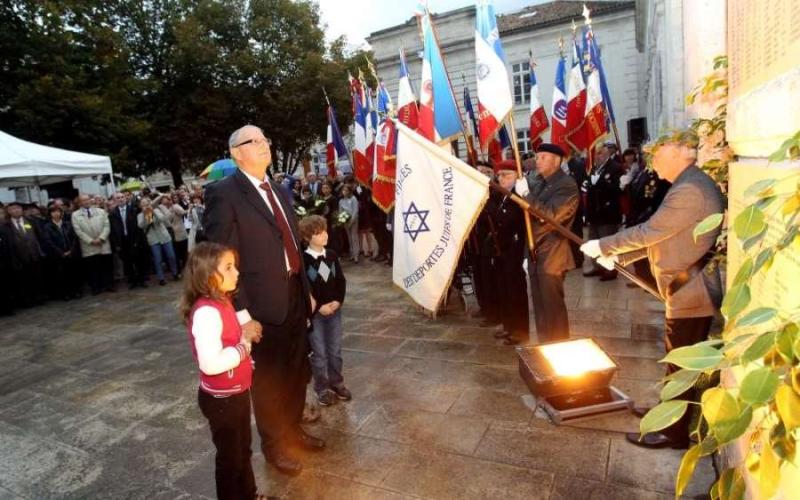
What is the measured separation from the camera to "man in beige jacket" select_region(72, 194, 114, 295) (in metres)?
10.6

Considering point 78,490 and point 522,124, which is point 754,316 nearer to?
point 78,490

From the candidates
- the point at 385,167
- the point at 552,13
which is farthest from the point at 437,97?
the point at 552,13

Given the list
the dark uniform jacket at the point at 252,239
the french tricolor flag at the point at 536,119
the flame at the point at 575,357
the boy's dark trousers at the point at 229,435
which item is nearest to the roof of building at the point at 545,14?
the french tricolor flag at the point at 536,119

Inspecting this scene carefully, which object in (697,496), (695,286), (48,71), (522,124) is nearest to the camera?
(697,496)

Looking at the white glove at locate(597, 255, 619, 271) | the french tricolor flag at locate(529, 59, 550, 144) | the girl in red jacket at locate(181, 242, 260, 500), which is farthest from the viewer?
the french tricolor flag at locate(529, 59, 550, 144)

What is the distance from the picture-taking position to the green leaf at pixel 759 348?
727mm

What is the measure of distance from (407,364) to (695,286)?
2.87 metres

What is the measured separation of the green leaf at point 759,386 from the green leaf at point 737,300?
0.42 feet

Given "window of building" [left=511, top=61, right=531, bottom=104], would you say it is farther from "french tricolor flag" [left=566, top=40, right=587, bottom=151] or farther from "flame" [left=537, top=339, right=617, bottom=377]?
"flame" [left=537, top=339, right=617, bottom=377]

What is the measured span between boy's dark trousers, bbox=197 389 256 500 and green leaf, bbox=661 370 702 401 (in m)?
2.36

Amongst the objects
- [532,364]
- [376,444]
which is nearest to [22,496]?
[376,444]

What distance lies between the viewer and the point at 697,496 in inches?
108

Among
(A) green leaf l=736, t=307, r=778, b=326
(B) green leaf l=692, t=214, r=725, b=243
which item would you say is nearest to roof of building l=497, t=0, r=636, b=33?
(B) green leaf l=692, t=214, r=725, b=243

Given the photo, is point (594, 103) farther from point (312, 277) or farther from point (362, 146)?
point (312, 277)
